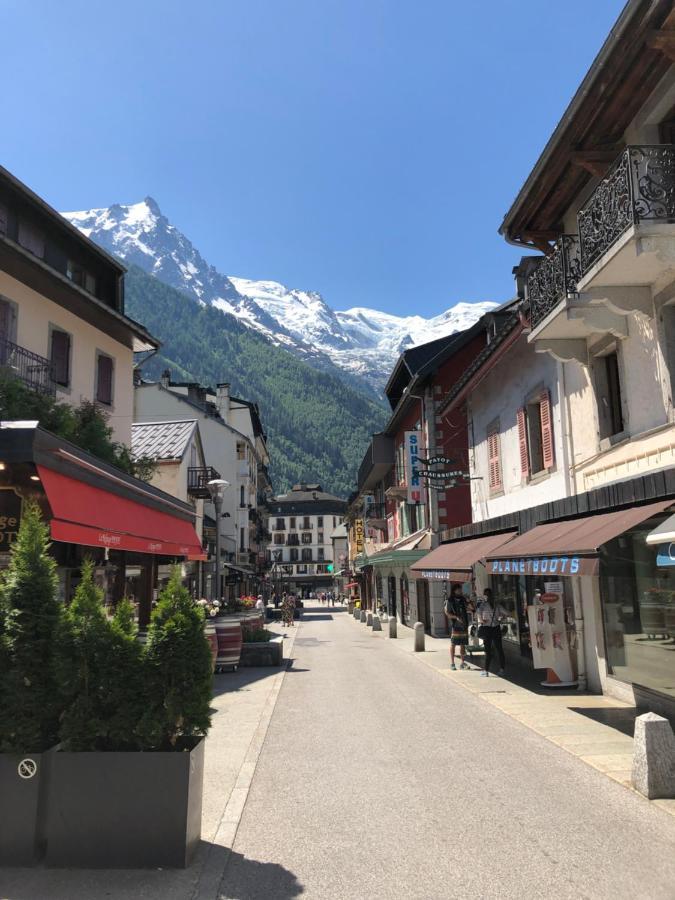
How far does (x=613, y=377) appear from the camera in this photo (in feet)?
38.7

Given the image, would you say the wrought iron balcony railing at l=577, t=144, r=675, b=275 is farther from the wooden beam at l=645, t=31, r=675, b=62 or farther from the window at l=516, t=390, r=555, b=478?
the window at l=516, t=390, r=555, b=478

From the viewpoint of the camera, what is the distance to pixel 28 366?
18.0 metres

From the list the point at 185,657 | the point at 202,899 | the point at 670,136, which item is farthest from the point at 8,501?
the point at 670,136

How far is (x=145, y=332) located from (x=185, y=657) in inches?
805

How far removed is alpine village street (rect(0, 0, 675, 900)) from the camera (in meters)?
4.60

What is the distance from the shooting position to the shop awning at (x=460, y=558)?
15.2 meters

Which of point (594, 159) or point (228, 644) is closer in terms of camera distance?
point (594, 159)

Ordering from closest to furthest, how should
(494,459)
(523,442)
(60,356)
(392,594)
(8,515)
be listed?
(8,515) < (523,442) < (494,459) < (60,356) < (392,594)

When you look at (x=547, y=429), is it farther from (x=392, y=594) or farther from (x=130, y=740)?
(x=392, y=594)

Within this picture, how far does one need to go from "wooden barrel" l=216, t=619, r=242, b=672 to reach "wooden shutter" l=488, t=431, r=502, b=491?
8.04m

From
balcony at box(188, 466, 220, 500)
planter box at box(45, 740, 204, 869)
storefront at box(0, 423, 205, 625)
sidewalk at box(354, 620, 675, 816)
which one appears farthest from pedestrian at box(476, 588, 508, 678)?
balcony at box(188, 466, 220, 500)

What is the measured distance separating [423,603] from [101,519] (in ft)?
74.2

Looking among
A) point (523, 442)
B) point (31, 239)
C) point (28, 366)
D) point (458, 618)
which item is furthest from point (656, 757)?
point (31, 239)

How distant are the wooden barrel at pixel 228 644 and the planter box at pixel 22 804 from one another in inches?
424
